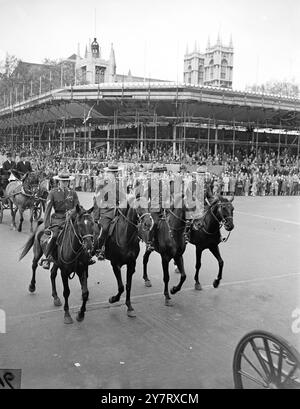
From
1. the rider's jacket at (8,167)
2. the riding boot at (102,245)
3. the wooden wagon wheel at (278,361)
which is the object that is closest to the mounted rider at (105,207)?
the riding boot at (102,245)

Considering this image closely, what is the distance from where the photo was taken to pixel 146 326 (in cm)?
550

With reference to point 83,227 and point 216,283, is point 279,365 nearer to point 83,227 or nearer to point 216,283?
point 83,227

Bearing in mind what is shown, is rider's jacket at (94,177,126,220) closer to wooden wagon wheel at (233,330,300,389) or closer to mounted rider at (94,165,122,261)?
mounted rider at (94,165,122,261)

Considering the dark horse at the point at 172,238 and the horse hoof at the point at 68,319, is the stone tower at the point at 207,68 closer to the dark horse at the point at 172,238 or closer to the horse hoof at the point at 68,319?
the dark horse at the point at 172,238

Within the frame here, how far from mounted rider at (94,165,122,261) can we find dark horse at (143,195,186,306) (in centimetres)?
77

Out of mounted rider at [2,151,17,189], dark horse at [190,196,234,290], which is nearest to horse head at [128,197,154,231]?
dark horse at [190,196,234,290]

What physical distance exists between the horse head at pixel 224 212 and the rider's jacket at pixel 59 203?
2318 millimetres

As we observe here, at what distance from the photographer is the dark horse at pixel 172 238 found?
6.44m

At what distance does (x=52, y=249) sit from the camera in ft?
19.2

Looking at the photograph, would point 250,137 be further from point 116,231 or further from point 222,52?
point 116,231

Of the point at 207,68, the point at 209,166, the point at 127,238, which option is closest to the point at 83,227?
the point at 127,238

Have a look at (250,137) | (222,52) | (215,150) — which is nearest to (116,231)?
(215,150)

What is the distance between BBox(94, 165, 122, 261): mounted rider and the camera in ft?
20.5
